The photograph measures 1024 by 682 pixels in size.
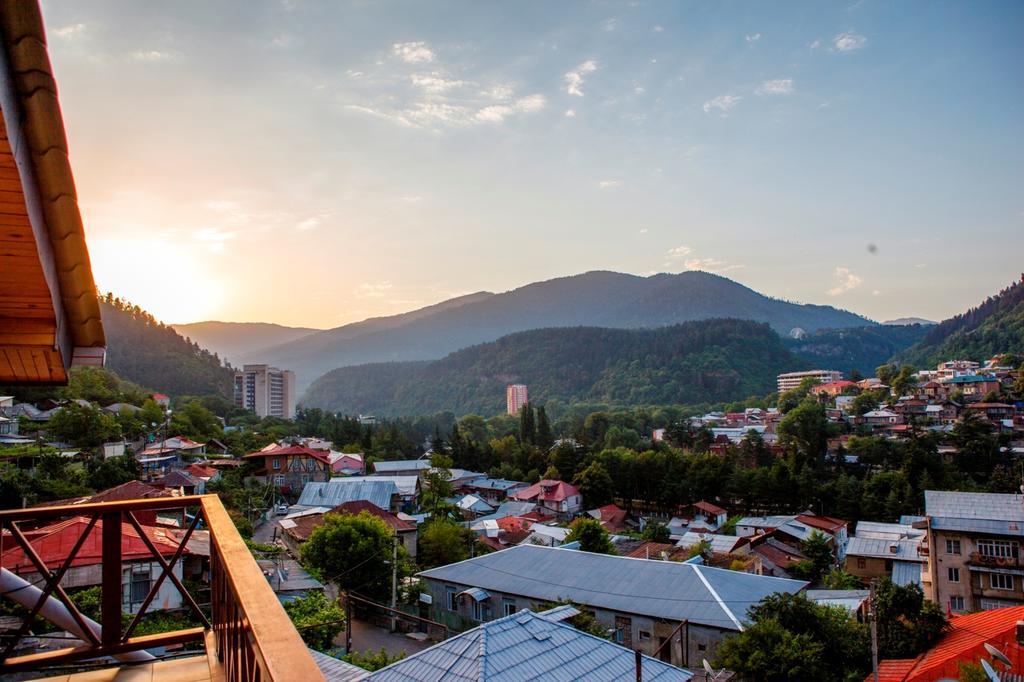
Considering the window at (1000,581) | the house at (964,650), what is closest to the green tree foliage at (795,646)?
the house at (964,650)

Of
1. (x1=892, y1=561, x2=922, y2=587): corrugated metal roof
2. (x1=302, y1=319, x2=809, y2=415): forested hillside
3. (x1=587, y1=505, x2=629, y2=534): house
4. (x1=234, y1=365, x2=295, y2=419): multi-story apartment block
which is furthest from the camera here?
(x1=302, y1=319, x2=809, y2=415): forested hillside

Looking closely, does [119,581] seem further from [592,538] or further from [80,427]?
[80,427]

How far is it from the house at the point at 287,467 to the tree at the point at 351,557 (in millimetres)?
14582

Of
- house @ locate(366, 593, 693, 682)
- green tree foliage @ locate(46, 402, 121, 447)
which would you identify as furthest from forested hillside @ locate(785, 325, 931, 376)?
house @ locate(366, 593, 693, 682)

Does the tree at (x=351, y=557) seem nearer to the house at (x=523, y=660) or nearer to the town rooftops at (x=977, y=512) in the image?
the house at (x=523, y=660)

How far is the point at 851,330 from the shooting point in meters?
139

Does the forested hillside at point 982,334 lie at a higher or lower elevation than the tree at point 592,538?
higher

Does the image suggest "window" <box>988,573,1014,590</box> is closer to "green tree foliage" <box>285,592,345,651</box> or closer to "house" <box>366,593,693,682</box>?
"house" <box>366,593,693,682</box>

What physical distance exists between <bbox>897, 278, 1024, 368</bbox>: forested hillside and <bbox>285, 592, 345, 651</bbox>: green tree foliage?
223 ft

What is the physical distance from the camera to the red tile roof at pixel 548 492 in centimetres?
2997

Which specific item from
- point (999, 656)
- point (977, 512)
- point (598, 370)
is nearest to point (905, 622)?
point (999, 656)

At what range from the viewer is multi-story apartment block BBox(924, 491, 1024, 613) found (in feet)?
46.5

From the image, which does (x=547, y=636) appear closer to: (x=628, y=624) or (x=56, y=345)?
(x=628, y=624)

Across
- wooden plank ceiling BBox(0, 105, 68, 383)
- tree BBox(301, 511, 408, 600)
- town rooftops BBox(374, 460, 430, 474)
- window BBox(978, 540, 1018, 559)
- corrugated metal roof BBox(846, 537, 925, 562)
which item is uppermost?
wooden plank ceiling BBox(0, 105, 68, 383)
